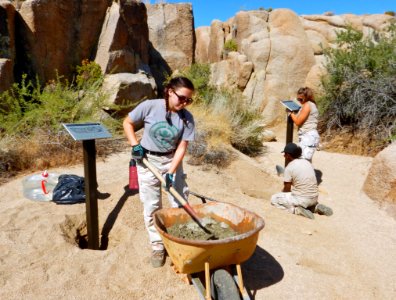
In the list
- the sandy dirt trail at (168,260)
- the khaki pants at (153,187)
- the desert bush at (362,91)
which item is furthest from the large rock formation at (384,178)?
the khaki pants at (153,187)

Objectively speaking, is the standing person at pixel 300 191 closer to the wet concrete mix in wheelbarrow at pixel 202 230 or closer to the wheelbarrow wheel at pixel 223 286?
the wet concrete mix in wheelbarrow at pixel 202 230

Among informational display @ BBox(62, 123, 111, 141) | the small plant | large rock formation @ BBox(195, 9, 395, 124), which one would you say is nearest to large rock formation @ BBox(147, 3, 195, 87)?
the small plant

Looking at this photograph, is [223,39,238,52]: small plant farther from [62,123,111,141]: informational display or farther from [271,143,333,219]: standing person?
[62,123,111,141]: informational display

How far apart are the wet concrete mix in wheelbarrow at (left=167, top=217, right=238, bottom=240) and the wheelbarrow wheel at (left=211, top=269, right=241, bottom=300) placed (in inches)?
11.2

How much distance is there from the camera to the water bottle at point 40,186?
14.8 ft

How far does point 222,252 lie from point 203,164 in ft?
12.5

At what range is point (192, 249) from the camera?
95.0 inches

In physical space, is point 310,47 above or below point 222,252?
above

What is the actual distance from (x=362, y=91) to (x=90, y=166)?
7.21 m

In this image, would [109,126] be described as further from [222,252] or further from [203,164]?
[222,252]

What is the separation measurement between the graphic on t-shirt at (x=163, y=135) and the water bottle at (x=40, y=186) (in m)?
2.14

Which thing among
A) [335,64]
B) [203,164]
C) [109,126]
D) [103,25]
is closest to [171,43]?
[103,25]

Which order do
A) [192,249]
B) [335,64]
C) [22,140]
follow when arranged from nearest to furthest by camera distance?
[192,249]
[22,140]
[335,64]

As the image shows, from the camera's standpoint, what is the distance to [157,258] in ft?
10.4
